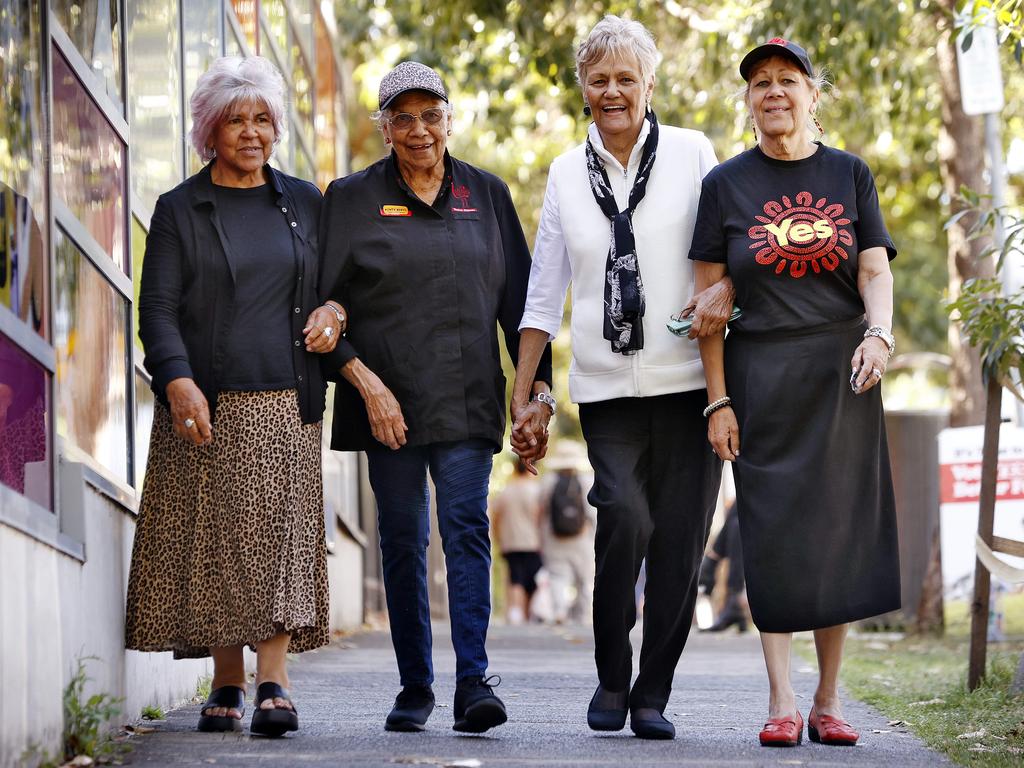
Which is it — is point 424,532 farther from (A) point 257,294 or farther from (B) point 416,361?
(A) point 257,294

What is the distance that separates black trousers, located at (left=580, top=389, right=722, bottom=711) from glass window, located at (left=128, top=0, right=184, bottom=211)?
7.53ft

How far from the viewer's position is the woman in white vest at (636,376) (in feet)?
17.1

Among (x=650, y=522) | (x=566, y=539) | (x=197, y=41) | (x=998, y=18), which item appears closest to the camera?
(x=650, y=522)

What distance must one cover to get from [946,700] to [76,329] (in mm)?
3589

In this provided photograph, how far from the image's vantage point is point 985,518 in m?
6.73

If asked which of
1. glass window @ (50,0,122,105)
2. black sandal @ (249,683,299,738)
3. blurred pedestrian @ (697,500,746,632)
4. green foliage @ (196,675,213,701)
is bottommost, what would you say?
blurred pedestrian @ (697,500,746,632)

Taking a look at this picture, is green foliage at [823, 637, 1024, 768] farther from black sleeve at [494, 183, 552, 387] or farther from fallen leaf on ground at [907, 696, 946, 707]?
black sleeve at [494, 183, 552, 387]

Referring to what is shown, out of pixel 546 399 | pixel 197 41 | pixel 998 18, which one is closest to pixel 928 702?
pixel 546 399

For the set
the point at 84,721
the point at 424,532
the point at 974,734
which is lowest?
the point at 974,734

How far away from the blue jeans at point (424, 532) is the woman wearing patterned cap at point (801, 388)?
0.77 metres

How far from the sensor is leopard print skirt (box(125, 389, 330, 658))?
5.11 meters

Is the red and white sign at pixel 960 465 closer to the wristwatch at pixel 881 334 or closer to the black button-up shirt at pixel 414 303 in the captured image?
the wristwatch at pixel 881 334

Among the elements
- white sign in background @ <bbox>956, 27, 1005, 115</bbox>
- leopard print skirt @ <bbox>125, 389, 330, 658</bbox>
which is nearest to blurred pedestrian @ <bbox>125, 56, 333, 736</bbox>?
leopard print skirt @ <bbox>125, 389, 330, 658</bbox>

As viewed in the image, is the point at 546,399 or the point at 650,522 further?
the point at 546,399
